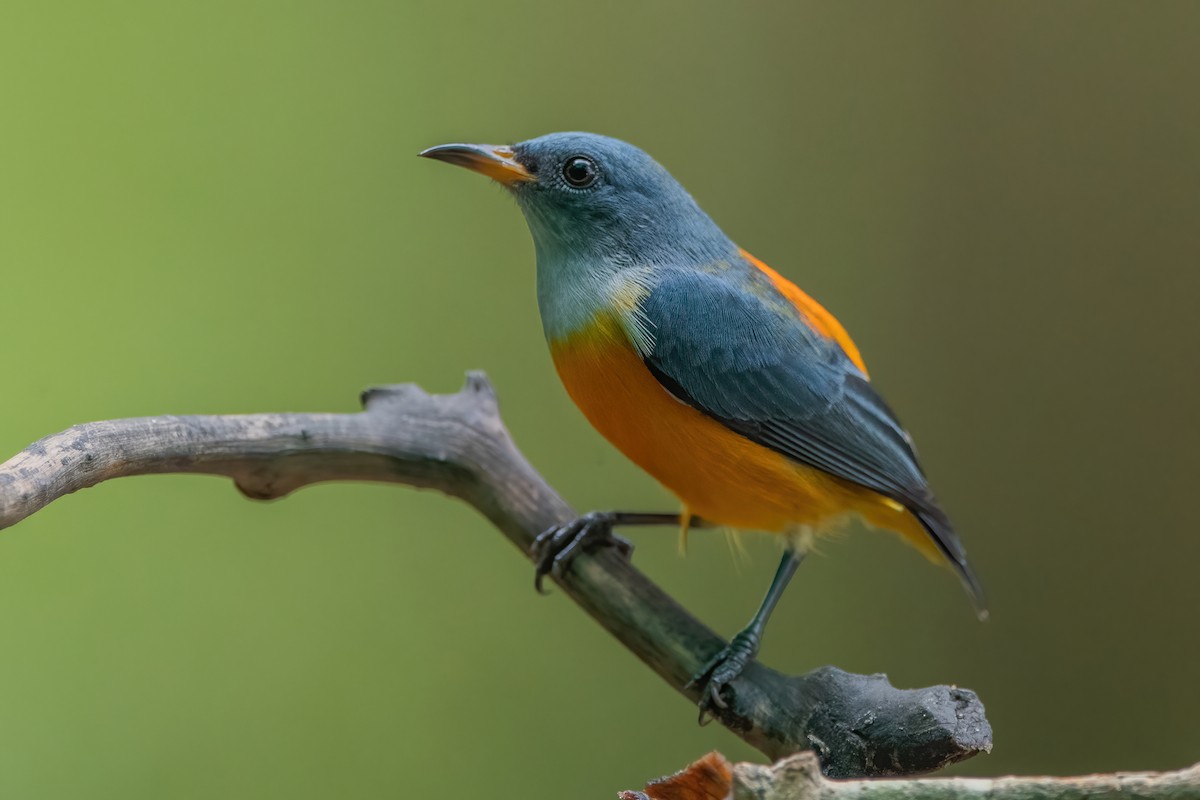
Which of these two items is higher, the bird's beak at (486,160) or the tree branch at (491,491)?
the bird's beak at (486,160)

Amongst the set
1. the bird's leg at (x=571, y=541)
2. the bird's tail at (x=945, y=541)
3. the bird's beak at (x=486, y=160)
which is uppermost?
the bird's beak at (x=486, y=160)

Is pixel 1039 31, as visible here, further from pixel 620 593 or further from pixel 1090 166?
pixel 620 593

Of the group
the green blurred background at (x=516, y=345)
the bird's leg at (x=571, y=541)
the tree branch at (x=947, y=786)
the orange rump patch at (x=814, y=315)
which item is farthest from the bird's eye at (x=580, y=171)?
the green blurred background at (x=516, y=345)

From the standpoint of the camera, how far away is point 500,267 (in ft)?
9.92

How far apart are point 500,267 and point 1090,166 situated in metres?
1.71

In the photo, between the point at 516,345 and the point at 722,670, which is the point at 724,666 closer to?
the point at 722,670

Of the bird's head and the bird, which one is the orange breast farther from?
the bird's head

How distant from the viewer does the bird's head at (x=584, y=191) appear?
5.59 feet

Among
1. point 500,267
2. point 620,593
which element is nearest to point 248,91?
point 500,267

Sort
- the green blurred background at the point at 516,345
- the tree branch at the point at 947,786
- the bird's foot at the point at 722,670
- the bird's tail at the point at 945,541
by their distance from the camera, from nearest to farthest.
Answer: the tree branch at the point at 947,786
the bird's foot at the point at 722,670
the bird's tail at the point at 945,541
the green blurred background at the point at 516,345

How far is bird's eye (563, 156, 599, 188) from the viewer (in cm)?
171

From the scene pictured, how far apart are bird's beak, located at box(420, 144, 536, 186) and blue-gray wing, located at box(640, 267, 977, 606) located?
29cm

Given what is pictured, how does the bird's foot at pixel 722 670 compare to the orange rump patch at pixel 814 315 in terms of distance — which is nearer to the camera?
the bird's foot at pixel 722 670

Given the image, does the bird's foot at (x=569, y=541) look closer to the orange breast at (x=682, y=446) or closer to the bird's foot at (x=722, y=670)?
the orange breast at (x=682, y=446)
